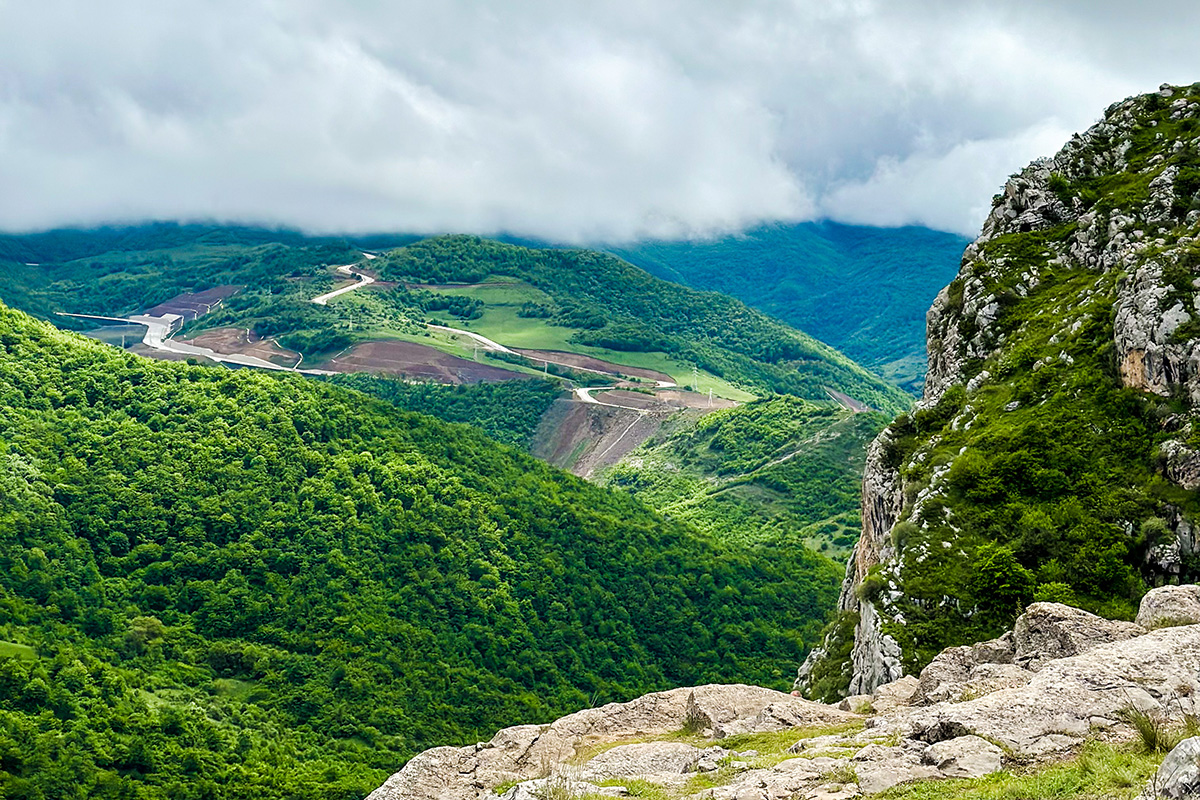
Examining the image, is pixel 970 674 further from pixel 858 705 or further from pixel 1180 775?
pixel 1180 775

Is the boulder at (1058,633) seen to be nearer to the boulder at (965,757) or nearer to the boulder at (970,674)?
the boulder at (970,674)

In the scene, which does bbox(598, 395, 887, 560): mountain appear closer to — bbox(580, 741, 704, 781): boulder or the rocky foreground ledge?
the rocky foreground ledge

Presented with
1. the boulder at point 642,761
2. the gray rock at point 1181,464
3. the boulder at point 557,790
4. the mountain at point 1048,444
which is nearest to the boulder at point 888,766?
the boulder at point 642,761

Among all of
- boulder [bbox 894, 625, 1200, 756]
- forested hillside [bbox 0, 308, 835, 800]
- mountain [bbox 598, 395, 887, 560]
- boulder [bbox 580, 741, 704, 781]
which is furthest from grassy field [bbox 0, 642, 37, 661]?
mountain [bbox 598, 395, 887, 560]

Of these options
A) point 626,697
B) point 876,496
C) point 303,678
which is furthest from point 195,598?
point 876,496

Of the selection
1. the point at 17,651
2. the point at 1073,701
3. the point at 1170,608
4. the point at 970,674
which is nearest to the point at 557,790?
the point at 1073,701
